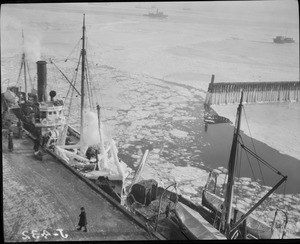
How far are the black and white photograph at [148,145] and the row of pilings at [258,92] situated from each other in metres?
0.09

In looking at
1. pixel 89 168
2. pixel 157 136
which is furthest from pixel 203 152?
pixel 89 168

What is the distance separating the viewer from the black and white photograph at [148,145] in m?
8.70

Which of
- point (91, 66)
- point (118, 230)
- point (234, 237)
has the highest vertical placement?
point (91, 66)

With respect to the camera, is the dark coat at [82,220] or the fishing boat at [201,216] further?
the fishing boat at [201,216]

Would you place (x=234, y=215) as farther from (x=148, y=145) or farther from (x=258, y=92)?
(x=258, y=92)

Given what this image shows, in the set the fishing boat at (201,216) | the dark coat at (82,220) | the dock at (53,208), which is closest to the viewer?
the dark coat at (82,220)

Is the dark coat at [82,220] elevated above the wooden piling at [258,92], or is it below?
below

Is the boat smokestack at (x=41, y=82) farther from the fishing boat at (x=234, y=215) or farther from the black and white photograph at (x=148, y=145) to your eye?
the fishing boat at (x=234, y=215)

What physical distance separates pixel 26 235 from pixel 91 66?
17.8 m

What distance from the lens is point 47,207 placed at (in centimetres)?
874

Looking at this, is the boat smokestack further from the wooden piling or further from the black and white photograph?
the wooden piling

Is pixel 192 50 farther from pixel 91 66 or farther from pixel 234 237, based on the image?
pixel 234 237

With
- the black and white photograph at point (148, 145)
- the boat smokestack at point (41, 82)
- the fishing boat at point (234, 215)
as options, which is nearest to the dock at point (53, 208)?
the black and white photograph at point (148, 145)

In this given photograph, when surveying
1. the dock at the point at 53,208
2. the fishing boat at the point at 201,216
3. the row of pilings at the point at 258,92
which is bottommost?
the fishing boat at the point at 201,216
